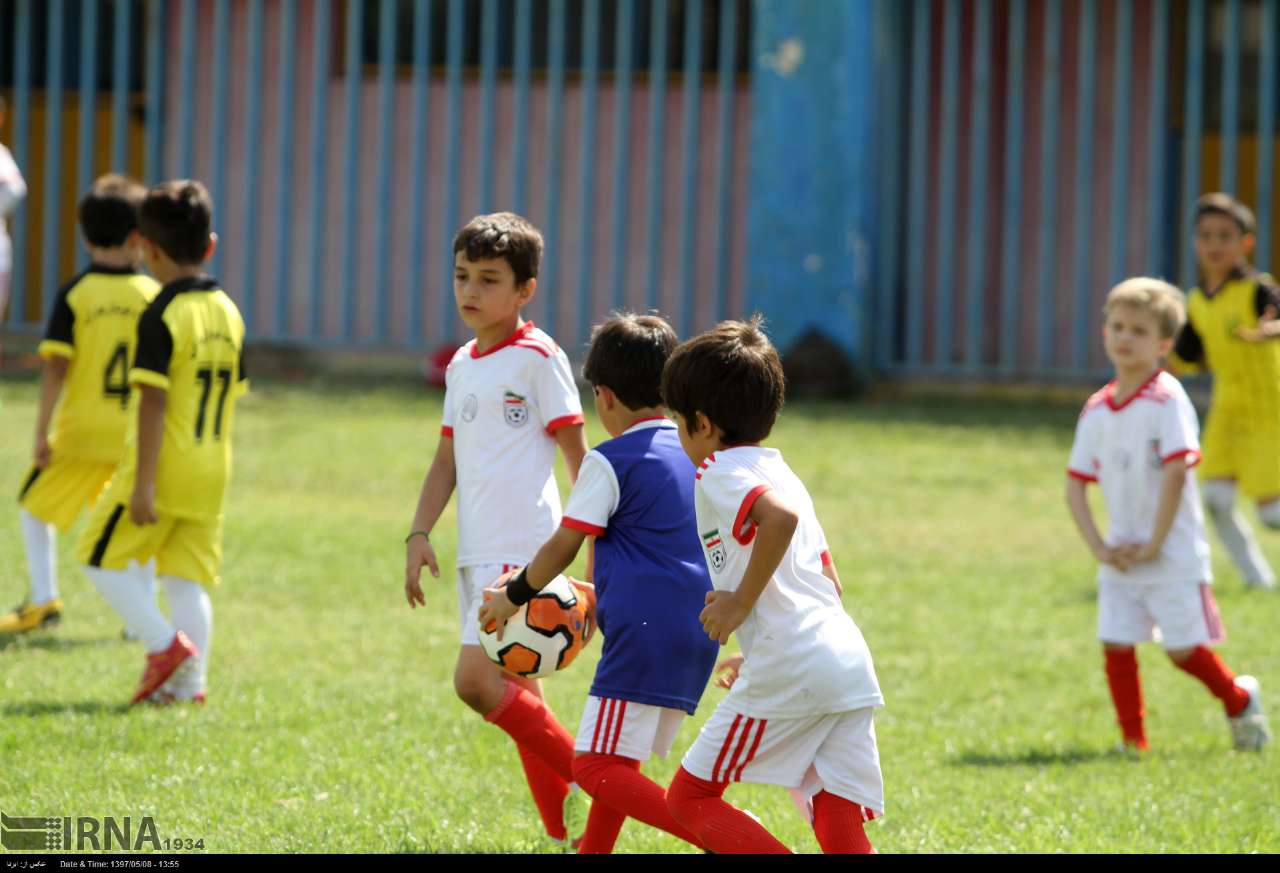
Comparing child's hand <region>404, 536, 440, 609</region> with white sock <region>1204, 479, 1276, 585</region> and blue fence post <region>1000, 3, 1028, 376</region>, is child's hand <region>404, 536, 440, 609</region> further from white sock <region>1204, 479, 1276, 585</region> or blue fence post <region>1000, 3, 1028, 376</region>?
blue fence post <region>1000, 3, 1028, 376</region>

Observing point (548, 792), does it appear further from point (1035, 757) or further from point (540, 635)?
point (1035, 757)

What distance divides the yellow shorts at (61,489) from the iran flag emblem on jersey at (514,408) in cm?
305

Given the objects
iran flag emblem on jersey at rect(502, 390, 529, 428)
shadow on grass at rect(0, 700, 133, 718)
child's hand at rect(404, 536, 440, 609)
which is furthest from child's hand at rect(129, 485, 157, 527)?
iran flag emblem on jersey at rect(502, 390, 529, 428)

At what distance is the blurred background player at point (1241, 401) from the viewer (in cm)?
898

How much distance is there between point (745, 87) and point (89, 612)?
32.7 feet

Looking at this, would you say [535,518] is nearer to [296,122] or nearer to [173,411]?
[173,411]

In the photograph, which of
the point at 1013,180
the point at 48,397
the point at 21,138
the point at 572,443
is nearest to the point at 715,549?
the point at 572,443

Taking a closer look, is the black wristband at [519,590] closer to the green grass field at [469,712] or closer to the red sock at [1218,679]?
the green grass field at [469,712]

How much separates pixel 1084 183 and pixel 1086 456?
33.0 ft

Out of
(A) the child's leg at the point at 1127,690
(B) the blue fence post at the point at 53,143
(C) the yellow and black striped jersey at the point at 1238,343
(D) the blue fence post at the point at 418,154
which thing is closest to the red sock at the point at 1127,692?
(A) the child's leg at the point at 1127,690

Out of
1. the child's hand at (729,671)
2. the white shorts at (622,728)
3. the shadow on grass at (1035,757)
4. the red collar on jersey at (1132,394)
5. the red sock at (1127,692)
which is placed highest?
the red collar on jersey at (1132,394)

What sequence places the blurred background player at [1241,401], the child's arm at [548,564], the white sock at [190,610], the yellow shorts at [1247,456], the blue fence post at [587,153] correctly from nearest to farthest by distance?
the child's arm at [548,564] < the white sock at [190,610] < the blurred background player at [1241,401] < the yellow shorts at [1247,456] < the blue fence post at [587,153]

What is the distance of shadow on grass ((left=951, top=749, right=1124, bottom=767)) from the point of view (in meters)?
5.85

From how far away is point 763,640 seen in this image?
3930mm
